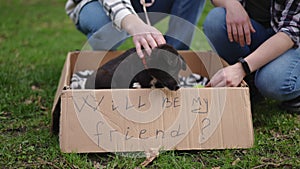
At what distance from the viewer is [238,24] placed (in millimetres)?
1991

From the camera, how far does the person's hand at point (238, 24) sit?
1.98 meters

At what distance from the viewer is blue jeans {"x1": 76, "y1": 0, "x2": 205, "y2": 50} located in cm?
235

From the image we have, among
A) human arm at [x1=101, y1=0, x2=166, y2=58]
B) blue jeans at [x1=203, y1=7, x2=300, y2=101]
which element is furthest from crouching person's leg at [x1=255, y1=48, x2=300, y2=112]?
human arm at [x1=101, y1=0, x2=166, y2=58]

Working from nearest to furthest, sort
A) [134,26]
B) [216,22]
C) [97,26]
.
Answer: [134,26]
[216,22]
[97,26]

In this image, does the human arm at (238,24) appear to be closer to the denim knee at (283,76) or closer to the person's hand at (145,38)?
the denim knee at (283,76)

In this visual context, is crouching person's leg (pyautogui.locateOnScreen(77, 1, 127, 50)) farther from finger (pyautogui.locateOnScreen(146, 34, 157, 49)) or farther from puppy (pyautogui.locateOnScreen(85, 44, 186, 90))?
finger (pyautogui.locateOnScreen(146, 34, 157, 49))

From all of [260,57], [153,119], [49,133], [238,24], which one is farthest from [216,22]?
[49,133]

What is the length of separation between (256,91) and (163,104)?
70 centimetres

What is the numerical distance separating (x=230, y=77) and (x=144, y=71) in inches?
13.6

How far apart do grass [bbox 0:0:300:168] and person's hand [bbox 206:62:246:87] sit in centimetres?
23

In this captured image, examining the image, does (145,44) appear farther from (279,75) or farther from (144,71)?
(279,75)

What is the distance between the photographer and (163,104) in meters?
1.69

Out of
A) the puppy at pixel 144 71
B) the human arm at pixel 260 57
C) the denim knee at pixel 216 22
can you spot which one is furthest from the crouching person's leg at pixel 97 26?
the human arm at pixel 260 57

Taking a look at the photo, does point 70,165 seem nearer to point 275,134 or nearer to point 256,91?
point 275,134
